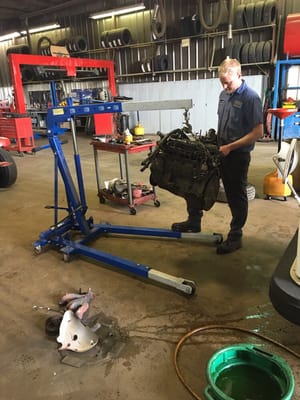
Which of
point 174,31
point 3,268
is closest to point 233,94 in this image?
point 3,268

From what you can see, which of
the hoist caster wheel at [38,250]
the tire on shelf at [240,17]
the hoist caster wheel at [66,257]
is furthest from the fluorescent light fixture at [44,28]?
the hoist caster wheel at [66,257]

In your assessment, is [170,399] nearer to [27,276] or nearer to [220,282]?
[220,282]

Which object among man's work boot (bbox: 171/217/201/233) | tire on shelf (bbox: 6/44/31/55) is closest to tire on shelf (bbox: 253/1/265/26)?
man's work boot (bbox: 171/217/201/233)

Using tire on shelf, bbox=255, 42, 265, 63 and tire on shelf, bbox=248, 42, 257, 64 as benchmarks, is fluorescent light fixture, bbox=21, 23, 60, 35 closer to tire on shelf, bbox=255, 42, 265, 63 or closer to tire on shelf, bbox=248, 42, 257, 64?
tire on shelf, bbox=248, 42, 257, 64

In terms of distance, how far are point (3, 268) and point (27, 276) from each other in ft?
0.96

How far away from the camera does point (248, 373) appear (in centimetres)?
152

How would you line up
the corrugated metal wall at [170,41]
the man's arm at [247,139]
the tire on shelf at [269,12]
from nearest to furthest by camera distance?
the man's arm at [247,139]
the tire on shelf at [269,12]
the corrugated metal wall at [170,41]

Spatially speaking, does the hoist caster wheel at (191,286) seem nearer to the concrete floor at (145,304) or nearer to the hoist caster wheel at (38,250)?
the concrete floor at (145,304)

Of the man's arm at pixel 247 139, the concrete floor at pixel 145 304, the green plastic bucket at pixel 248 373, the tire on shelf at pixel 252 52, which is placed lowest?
the concrete floor at pixel 145 304

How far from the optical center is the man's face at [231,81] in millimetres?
2460

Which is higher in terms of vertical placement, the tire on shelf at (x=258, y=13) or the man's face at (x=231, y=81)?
the tire on shelf at (x=258, y=13)

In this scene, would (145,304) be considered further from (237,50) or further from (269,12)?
(269,12)

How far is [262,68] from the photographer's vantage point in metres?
8.02

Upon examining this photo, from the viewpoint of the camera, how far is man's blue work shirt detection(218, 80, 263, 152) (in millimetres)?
2469
